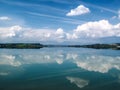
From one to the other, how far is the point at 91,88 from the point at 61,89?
2.22 meters

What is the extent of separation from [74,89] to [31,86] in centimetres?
305

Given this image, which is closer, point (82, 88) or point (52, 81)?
point (82, 88)

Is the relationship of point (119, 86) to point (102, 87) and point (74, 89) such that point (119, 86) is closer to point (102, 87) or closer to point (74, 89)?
point (102, 87)

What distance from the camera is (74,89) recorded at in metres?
16.0

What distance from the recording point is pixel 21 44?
143000mm

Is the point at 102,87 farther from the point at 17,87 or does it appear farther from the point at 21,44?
the point at 21,44

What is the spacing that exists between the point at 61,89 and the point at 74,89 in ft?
3.06

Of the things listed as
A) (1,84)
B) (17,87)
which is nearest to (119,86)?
(17,87)

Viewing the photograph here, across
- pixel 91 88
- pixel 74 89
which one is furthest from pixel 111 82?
pixel 74 89

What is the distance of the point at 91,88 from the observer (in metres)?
16.3

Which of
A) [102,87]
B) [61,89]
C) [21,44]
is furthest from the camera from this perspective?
[21,44]

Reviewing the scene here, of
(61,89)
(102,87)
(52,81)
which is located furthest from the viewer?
(52,81)

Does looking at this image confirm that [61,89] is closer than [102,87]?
Yes

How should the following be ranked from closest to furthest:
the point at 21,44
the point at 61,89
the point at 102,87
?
the point at 61,89 → the point at 102,87 → the point at 21,44
